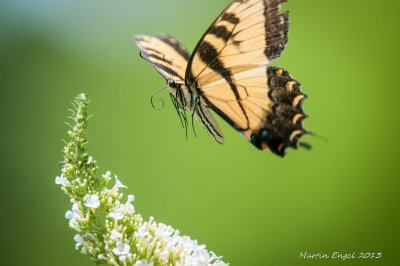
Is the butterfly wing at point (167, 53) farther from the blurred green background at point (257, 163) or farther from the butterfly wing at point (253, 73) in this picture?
the blurred green background at point (257, 163)

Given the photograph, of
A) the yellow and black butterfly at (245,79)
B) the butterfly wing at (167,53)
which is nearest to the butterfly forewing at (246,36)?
the yellow and black butterfly at (245,79)

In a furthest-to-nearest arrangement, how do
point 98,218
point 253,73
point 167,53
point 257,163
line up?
point 257,163
point 167,53
point 253,73
point 98,218

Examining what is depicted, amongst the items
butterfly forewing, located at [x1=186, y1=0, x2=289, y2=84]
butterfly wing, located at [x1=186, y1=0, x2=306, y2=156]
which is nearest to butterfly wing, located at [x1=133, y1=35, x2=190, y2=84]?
butterfly wing, located at [x1=186, y1=0, x2=306, y2=156]

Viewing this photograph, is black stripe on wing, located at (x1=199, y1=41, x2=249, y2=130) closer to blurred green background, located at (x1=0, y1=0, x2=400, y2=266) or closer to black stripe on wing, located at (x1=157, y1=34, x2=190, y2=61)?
black stripe on wing, located at (x1=157, y1=34, x2=190, y2=61)

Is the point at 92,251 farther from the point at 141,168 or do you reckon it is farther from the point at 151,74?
the point at 151,74

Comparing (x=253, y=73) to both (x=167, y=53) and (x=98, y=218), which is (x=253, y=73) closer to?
(x=167, y=53)

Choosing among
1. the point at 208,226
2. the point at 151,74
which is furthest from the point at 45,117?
the point at 208,226

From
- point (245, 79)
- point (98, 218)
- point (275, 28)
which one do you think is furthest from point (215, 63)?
point (98, 218)
